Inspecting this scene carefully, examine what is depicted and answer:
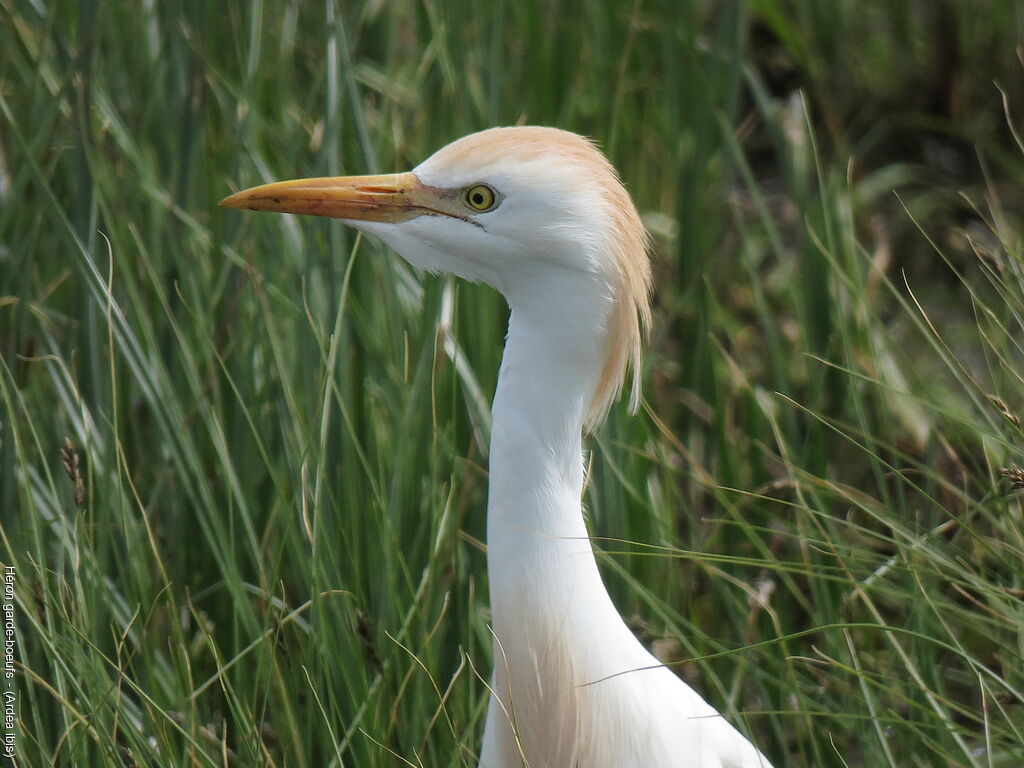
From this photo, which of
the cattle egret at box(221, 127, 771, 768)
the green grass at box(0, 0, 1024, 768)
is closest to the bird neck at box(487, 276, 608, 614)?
the cattle egret at box(221, 127, 771, 768)

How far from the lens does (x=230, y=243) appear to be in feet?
6.67

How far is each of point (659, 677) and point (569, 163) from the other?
0.68 m

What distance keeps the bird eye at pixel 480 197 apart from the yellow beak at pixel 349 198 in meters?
0.04

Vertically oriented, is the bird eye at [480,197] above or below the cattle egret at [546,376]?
above

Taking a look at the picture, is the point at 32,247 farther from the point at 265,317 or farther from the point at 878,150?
the point at 878,150

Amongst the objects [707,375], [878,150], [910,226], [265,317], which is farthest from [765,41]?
[265,317]

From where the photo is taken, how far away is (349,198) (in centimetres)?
140

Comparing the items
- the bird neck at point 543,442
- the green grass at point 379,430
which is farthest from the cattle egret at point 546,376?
the green grass at point 379,430

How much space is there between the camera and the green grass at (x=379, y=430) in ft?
4.95

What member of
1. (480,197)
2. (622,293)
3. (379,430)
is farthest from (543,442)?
(379,430)

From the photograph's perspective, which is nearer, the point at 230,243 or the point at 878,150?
the point at 230,243

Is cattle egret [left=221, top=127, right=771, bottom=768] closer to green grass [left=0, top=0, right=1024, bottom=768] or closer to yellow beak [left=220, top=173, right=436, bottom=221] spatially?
yellow beak [left=220, top=173, right=436, bottom=221]

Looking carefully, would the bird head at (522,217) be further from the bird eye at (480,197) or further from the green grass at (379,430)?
the green grass at (379,430)

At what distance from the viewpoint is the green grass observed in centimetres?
151
